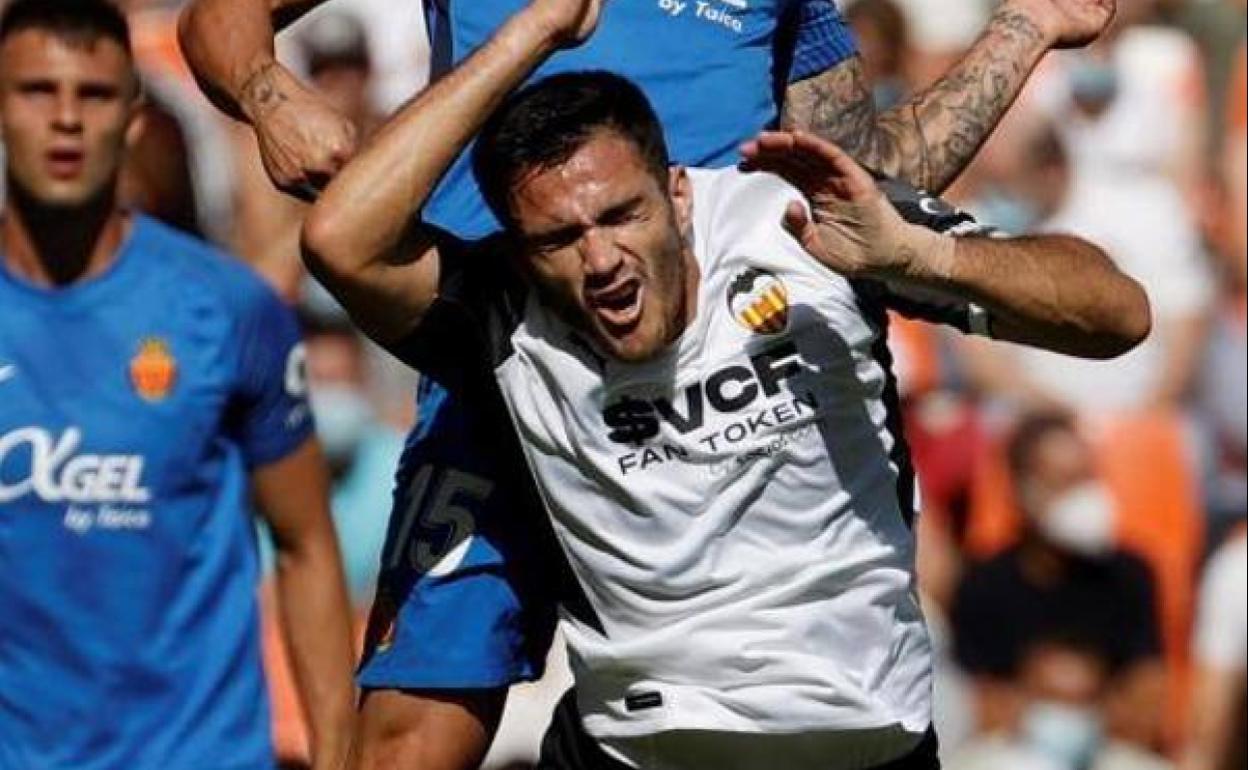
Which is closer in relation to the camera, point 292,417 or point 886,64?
point 292,417

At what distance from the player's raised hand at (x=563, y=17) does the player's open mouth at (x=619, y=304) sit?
0.41 meters

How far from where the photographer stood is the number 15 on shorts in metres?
7.31

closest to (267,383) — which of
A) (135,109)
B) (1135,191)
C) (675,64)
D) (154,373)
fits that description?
(154,373)

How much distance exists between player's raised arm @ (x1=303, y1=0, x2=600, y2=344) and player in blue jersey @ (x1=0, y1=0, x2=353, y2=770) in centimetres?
278

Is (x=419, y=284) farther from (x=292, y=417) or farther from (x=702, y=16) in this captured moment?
(x=292, y=417)

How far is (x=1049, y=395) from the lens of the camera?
12.5 meters

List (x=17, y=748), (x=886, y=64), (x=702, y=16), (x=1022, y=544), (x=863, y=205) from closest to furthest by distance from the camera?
1. (x=863, y=205)
2. (x=702, y=16)
3. (x=17, y=748)
4. (x=1022, y=544)
5. (x=886, y=64)

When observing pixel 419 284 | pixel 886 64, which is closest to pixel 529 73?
pixel 419 284

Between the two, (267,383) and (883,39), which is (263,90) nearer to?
(267,383)

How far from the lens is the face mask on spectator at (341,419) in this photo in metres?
11.8

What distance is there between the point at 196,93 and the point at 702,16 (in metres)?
6.19

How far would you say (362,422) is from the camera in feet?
38.9

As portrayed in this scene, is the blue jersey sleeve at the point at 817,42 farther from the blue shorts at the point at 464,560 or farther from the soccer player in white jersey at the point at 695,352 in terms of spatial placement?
the blue shorts at the point at 464,560

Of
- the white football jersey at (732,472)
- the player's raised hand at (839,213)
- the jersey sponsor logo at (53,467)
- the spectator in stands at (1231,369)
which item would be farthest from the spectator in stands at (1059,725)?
the player's raised hand at (839,213)
